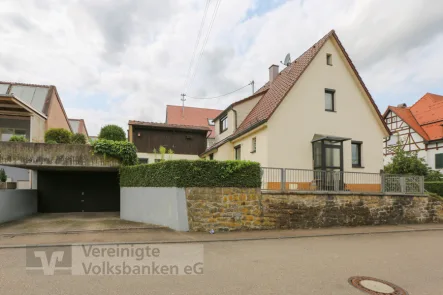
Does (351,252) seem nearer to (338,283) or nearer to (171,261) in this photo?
(338,283)

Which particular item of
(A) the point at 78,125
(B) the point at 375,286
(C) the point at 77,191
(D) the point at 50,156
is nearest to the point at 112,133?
(D) the point at 50,156

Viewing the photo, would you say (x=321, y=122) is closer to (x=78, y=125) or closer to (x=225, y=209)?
(x=225, y=209)

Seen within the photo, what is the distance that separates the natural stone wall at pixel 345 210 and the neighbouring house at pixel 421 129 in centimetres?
1163

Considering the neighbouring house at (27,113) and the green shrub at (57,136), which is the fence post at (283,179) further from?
the neighbouring house at (27,113)

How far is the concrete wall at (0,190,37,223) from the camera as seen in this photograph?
12468 millimetres

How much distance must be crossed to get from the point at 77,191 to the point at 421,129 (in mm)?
31961

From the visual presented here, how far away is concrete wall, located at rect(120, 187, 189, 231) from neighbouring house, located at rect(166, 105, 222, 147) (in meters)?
22.4

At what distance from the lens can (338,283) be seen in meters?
5.20

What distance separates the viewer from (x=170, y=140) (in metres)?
23.5

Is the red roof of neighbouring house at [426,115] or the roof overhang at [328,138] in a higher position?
the red roof of neighbouring house at [426,115]

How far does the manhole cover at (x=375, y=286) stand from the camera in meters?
4.80

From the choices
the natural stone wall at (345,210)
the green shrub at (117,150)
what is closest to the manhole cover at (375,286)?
the natural stone wall at (345,210)

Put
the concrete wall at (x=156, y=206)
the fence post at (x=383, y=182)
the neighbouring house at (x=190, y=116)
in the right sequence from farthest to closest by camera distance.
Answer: the neighbouring house at (x=190, y=116) < the fence post at (x=383, y=182) < the concrete wall at (x=156, y=206)

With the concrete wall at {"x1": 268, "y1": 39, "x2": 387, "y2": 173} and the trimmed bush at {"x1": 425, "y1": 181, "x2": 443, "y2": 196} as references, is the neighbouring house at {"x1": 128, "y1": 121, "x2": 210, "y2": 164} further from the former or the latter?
the trimmed bush at {"x1": 425, "y1": 181, "x2": 443, "y2": 196}
